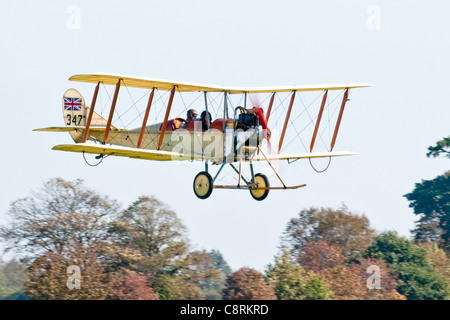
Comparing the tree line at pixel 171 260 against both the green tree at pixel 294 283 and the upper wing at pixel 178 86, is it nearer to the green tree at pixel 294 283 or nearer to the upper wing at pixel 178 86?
the green tree at pixel 294 283

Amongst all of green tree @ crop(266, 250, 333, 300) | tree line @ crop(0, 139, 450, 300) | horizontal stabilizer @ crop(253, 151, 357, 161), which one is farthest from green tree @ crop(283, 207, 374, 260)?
horizontal stabilizer @ crop(253, 151, 357, 161)

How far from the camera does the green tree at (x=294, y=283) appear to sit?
34938 mm

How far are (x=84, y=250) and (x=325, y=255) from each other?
37.8ft

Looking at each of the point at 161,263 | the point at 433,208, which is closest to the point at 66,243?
the point at 161,263

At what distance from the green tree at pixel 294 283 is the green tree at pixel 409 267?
6.81 m

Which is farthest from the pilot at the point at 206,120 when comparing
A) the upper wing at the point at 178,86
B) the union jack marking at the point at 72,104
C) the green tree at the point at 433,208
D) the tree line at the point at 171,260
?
the green tree at the point at 433,208

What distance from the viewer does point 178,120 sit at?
23172mm

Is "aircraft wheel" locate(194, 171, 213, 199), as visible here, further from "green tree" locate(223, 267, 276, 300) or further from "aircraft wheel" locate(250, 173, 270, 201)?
"green tree" locate(223, 267, 276, 300)

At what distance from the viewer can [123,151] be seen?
21.7m

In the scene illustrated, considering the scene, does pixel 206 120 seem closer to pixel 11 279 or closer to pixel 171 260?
pixel 171 260

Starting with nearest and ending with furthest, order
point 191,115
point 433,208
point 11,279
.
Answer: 1. point 191,115
2. point 11,279
3. point 433,208

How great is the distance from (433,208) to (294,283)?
748 inches

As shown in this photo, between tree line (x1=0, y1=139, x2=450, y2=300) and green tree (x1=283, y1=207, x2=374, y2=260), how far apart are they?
0.05 meters
